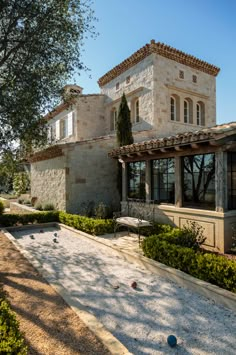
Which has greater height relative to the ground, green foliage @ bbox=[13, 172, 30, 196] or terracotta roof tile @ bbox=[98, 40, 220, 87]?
terracotta roof tile @ bbox=[98, 40, 220, 87]

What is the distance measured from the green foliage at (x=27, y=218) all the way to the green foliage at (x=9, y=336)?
8.58 metres

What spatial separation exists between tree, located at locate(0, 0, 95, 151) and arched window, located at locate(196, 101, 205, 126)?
11304mm

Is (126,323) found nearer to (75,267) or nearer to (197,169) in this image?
(75,267)

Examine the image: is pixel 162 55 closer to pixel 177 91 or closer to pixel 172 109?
pixel 177 91

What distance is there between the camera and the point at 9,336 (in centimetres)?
245

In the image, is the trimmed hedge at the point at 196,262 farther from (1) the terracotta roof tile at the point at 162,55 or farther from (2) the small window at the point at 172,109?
(1) the terracotta roof tile at the point at 162,55

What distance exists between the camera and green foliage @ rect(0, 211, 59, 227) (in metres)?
10.8

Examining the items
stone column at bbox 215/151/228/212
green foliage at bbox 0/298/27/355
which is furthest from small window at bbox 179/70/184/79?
green foliage at bbox 0/298/27/355

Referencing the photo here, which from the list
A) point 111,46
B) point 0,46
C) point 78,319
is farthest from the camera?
point 111,46

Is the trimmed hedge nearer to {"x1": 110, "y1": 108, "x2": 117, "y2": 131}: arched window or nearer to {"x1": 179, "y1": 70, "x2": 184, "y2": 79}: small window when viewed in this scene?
{"x1": 110, "y1": 108, "x2": 117, "y2": 131}: arched window

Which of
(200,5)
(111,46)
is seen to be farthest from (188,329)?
(111,46)

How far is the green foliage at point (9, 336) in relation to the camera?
2248 mm

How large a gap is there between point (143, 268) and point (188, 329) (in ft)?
8.19

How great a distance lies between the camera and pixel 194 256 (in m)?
5.16
